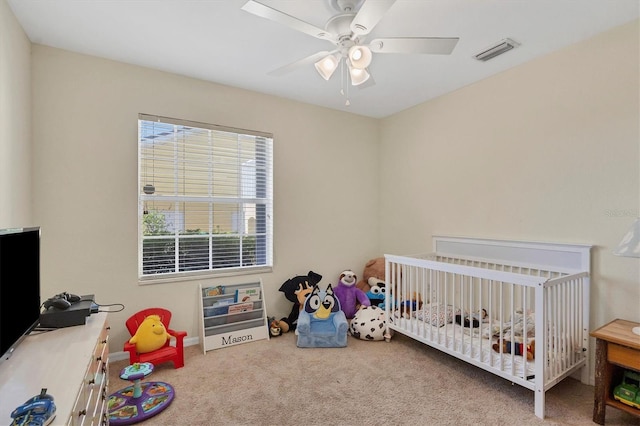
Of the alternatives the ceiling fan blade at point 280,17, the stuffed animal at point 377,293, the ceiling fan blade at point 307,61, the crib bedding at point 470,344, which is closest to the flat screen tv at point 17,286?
the ceiling fan blade at point 280,17

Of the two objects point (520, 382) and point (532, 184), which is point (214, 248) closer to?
point (520, 382)

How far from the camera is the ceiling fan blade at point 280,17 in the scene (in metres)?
1.37

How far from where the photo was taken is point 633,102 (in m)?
2.02

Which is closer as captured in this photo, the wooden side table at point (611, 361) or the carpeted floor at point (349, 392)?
the wooden side table at point (611, 361)

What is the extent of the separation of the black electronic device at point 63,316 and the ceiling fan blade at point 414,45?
81.5 inches

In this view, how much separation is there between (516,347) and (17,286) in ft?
9.35

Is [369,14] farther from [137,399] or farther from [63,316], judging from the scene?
[137,399]

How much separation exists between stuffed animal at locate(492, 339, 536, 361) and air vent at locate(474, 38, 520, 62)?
209 centimetres

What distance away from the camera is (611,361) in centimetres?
176

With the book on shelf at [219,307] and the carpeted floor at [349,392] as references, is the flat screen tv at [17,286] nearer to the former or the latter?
the carpeted floor at [349,392]

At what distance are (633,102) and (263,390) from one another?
3149 millimetres

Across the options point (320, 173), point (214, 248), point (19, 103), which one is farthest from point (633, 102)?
point (19, 103)

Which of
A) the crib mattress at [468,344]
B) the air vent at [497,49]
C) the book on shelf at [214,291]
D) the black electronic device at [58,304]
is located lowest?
the crib mattress at [468,344]

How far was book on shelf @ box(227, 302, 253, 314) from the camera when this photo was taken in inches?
116
